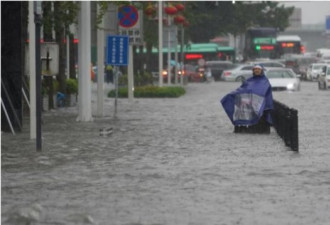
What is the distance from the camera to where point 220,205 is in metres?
12.7

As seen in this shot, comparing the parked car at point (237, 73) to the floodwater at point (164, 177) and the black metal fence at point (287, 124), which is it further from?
the black metal fence at point (287, 124)

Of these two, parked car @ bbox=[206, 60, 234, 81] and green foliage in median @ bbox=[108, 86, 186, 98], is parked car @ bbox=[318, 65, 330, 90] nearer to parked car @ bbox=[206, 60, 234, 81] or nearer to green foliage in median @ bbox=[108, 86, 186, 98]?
green foliage in median @ bbox=[108, 86, 186, 98]

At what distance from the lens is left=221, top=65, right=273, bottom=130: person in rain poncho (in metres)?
25.5

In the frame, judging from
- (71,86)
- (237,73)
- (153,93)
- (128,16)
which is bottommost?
(237,73)

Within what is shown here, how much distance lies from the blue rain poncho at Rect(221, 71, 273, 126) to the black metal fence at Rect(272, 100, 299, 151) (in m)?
0.29

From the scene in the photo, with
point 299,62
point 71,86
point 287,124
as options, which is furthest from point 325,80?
point 299,62

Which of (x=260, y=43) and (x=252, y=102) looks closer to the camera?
(x=252, y=102)

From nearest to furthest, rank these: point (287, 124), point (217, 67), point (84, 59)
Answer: point (287, 124), point (84, 59), point (217, 67)

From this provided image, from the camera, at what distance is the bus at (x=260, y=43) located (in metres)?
108

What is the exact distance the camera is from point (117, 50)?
105 feet

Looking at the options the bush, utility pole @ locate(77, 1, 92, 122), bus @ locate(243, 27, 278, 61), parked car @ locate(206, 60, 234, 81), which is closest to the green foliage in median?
the bush

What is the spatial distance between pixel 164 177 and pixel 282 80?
46.6 meters

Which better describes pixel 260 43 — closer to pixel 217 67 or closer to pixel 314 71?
pixel 217 67

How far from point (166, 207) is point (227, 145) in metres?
9.75
